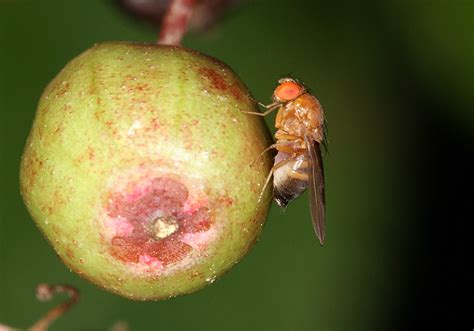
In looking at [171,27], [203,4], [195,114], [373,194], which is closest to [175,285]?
[195,114]

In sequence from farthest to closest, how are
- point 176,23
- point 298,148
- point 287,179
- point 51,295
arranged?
point 176,23 → point 51,295 → point 298,148 → point 287,179

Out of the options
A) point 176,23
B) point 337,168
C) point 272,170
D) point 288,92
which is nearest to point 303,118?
point 288,92

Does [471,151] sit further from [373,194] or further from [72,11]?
[72,11]

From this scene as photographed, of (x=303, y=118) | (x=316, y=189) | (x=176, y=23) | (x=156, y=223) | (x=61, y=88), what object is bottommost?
(x=316, y=189)

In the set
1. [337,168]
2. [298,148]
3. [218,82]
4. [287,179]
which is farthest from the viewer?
[337,168]

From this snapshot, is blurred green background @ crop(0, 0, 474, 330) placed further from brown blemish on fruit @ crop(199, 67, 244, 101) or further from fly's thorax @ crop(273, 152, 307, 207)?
brown blemish on fruit @ crop(199, 67, 244, 101)

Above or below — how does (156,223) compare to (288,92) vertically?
below

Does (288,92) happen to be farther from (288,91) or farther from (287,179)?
(287,179)

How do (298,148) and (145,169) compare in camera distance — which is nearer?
(145,169)
